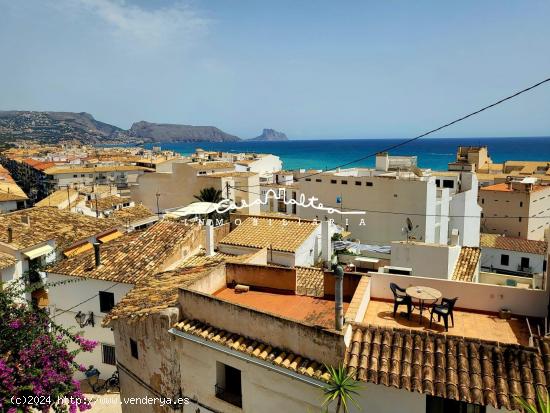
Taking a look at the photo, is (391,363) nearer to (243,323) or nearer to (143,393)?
(243,323)

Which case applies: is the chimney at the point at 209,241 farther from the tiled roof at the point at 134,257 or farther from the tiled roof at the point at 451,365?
the tiled roof at the point at 451,365

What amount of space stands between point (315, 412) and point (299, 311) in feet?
9.48

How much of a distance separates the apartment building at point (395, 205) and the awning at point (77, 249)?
57.2 feet

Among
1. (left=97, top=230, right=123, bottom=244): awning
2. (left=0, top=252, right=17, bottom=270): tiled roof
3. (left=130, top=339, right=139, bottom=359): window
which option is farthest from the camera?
(left=97, top=230, right=123, bottom=244): awning

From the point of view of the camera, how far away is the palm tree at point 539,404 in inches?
239

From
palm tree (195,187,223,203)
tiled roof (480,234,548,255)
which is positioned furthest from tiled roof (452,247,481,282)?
palm tree (195,187,223,203)

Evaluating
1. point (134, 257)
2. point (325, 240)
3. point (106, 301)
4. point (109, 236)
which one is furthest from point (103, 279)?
point (325, 240)

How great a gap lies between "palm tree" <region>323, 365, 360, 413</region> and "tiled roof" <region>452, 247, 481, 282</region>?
11.1 metres

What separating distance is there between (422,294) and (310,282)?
4.48m

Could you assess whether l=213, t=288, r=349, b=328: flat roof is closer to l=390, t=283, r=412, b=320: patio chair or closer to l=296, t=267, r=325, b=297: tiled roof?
l=296, t=267, r=325, b=297: tiled roof

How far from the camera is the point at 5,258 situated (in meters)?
20.5

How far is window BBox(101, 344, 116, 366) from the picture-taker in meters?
18.8

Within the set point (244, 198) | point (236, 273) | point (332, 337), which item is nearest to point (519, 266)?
point (244, 198)

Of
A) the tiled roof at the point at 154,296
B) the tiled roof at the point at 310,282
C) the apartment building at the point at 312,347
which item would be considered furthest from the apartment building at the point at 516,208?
the tiled roof at the point at 154,296
